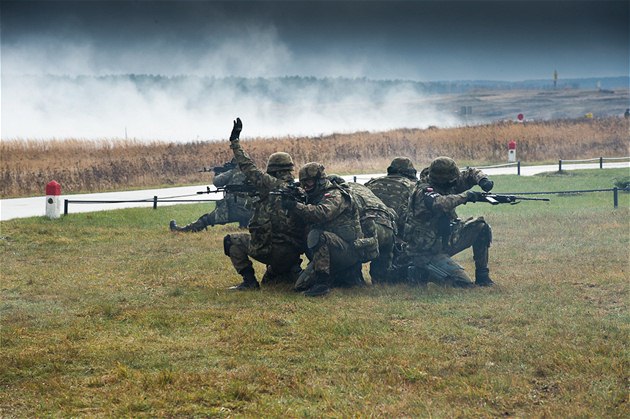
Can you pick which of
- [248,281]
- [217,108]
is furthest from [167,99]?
[248,281]

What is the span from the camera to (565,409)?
9.12m

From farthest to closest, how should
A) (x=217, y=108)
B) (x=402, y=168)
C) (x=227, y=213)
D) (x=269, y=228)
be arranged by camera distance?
(x=217, y=108) → (x=227, y=213) → (x=402, y=168) → (x=269, y=228)

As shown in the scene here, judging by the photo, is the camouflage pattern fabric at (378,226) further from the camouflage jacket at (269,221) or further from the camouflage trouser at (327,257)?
the camouflage jacket at (269,221)

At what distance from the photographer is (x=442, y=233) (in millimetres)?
15859

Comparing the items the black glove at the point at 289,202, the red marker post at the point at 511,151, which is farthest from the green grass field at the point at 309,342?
the red marker post at the point at 511,151

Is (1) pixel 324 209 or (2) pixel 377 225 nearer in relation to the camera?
(1) pixel 324 209

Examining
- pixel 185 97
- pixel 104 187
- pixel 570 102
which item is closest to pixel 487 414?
pixel 104 187

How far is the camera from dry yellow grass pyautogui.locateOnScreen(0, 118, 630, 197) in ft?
123

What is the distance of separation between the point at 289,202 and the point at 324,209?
0.51 meters

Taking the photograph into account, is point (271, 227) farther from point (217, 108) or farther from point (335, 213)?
point (217, 108)

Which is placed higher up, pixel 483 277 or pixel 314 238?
pixel 314 238

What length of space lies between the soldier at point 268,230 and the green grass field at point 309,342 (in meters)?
0.48

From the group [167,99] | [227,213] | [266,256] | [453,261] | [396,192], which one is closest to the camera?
[266,256]

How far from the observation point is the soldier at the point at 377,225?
15.4m
